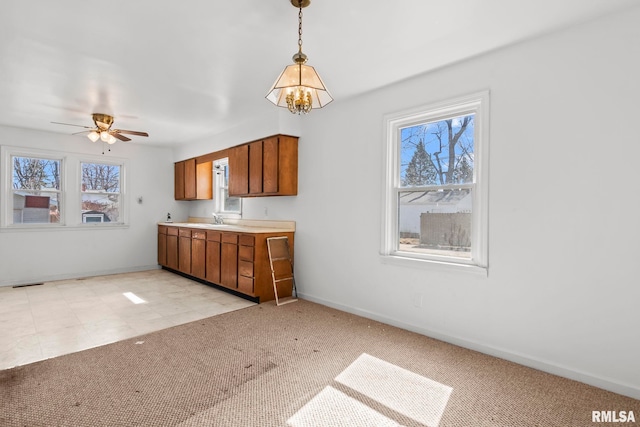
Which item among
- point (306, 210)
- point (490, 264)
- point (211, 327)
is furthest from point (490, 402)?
point (306, 210)

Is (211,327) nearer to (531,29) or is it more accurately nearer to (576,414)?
(576,414)

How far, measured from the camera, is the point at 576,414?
6.55 ft

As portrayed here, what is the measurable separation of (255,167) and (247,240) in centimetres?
109

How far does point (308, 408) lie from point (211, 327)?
1726 millimetres

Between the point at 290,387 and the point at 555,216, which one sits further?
the point at 555,216

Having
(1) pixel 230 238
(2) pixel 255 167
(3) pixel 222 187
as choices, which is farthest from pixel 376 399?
(3) pixel 222 187

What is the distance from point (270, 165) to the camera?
4539mm

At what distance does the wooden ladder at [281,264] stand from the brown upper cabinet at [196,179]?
246cm

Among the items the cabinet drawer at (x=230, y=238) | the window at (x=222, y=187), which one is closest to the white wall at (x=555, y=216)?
the cabinet drawer at (x=230, y=238)

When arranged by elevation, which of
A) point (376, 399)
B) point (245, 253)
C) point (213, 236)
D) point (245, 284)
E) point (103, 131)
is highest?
point (103, 131)

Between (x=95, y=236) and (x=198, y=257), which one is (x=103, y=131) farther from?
(x=95, y=236)

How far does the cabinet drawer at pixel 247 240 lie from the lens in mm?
4270

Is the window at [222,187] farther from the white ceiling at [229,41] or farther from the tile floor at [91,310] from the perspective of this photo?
the white ceiling at [229,41]

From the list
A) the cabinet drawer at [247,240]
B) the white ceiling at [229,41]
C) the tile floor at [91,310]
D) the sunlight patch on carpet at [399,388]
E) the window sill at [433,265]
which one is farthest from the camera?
the cabinet drawer at [247,240]
